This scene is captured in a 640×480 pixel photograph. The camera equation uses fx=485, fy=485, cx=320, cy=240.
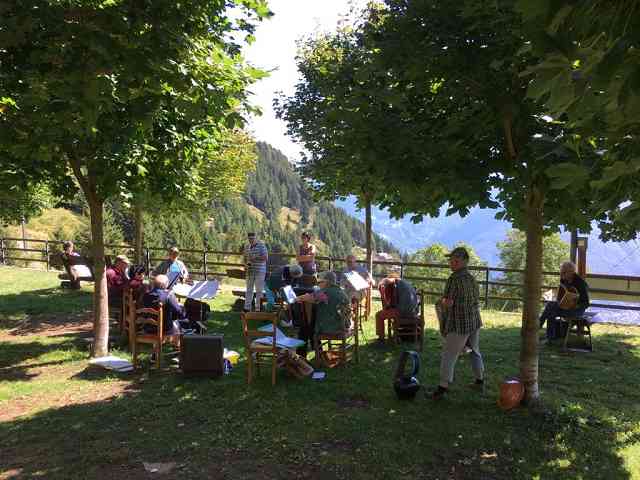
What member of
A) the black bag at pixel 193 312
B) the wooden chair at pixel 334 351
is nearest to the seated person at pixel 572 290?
the wooden chair at pixel 334 351

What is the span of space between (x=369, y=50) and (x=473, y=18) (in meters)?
1.09

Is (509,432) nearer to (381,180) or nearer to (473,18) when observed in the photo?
(381,180)

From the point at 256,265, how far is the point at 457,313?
5.73 m

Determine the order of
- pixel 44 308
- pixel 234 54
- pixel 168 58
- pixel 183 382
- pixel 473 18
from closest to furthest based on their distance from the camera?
pixel 168 58 < pixel 473 18 < pixel 234 54 < pixel 183 382 < pixel 44 308

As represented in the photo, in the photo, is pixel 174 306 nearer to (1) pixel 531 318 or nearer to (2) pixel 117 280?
(2) pixel 117 280

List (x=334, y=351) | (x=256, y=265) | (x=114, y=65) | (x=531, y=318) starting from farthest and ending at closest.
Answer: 1. (x=256, y=265)
2. (x=334, y=351)
3. (x=531, y=318)
4. (x=114, y=65)

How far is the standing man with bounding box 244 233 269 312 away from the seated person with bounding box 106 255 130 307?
8.49ft

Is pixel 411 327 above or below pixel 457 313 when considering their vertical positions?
below

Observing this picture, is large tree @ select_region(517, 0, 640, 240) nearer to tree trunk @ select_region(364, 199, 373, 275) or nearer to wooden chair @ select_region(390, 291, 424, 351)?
wooden chair @ select_region(390, 291, 424, 351)

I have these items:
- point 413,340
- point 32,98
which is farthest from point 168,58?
point 413,340

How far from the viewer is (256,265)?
1054cm

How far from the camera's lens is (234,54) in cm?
554

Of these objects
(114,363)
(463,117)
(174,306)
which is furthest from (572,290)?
(114,363)

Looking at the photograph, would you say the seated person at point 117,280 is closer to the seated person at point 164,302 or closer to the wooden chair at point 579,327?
the seated person at point 164,302
